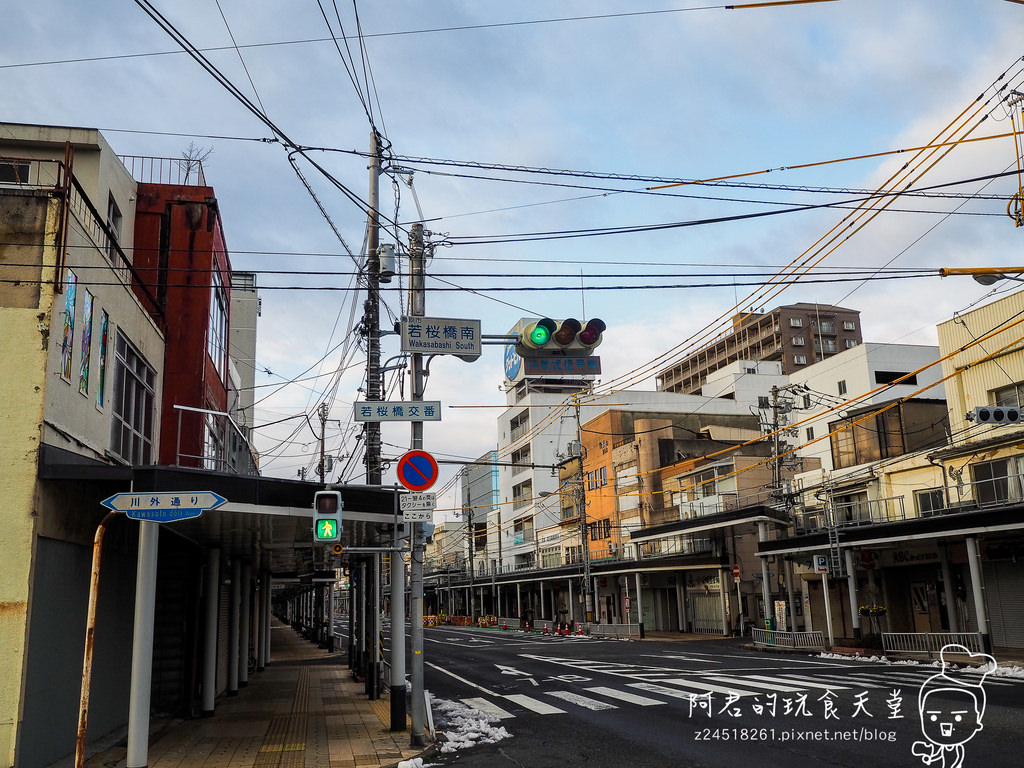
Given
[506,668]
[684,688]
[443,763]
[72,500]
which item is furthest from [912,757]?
[506,668]

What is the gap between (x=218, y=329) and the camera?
23891mm

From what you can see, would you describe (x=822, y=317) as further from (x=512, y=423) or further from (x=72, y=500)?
(x=72, y=500)

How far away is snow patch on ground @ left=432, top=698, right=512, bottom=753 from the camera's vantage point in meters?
13.5

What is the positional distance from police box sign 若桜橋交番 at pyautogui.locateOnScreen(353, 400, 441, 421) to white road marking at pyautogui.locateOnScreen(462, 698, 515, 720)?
21.1 ft

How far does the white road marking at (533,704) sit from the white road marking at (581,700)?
0.57 m

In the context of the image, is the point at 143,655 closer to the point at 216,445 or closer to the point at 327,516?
the point at 327,516

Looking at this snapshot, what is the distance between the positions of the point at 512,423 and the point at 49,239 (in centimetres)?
8709

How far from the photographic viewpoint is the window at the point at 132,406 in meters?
15.7

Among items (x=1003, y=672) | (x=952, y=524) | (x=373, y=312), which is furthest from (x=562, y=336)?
(x=952, y=524)

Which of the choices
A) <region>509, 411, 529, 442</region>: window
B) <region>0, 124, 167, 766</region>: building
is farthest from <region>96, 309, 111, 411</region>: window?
<region>509, 411, 529, 442</region>: window

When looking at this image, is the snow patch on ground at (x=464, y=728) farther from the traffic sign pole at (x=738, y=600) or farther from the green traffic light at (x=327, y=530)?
the traffic sign pole at (x=738, y=600)

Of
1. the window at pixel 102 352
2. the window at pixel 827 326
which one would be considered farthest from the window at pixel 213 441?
the window at pixel 827 326

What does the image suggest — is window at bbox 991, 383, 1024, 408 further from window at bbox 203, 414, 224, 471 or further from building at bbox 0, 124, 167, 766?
building at bbox 0, 124, 167, 766

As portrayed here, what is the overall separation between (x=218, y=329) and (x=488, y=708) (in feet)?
43.1
